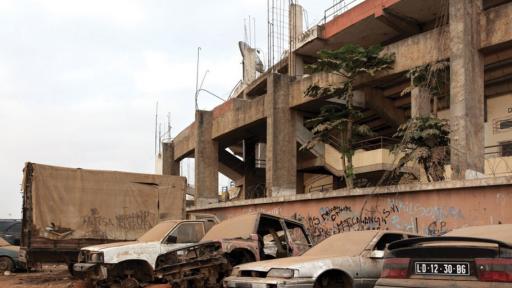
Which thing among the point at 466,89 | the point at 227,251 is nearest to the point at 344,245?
the point at 227,251

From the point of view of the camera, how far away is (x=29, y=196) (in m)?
15.2

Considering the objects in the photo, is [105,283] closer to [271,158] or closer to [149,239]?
[149,239]

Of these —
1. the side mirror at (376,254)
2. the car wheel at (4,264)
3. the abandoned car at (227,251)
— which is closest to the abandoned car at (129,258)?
the abandoned car at (227,251)

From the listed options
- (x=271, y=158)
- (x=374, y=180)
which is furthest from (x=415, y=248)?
(x=374, y=180)

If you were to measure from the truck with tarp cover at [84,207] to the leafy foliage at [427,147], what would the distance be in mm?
7244

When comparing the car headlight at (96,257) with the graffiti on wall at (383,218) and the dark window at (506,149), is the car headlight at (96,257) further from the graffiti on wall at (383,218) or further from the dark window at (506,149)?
the dark window at (506,149)

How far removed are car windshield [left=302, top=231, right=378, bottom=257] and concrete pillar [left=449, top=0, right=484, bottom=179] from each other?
738 centimetres

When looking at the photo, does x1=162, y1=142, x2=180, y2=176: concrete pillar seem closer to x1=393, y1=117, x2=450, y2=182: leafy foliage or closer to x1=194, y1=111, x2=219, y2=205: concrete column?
x1=194, y1=111, x2=219, y2=205: concrete column

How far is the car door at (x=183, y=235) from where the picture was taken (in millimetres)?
11812

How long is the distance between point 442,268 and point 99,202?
42.6 feet

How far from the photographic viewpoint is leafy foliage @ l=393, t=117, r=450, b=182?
15180 mm

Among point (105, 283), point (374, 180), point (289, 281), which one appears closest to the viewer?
point (289, 281)

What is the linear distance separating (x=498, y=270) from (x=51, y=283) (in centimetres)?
1191

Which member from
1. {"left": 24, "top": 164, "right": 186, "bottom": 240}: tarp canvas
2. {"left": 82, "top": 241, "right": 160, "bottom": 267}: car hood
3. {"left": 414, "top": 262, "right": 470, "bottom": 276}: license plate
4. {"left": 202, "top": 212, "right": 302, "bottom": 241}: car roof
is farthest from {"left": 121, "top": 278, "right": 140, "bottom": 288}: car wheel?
{"left": 414, "top": 262, "right": 470, "bottom": 276}: license plate
